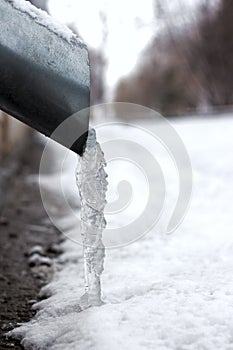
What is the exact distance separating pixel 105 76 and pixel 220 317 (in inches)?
1191

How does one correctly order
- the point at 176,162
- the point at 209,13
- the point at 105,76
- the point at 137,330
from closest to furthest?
the point at 137,330 → the point at 176,162 → the point at 209,13 → the point at 105,76

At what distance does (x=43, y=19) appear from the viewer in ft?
6.50

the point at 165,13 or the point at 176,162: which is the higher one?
the point at 165,13

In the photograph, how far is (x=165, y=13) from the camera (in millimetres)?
20125

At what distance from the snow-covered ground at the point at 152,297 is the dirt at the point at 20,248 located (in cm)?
9

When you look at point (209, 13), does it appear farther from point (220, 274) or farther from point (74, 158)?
point (220, 274)

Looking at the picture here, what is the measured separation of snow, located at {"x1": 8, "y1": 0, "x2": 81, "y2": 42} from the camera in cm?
193

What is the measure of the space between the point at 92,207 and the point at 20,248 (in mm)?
1657

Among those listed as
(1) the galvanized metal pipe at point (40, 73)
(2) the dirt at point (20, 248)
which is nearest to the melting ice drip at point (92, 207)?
(1) the galvanized metal pipe at point (40, 73)

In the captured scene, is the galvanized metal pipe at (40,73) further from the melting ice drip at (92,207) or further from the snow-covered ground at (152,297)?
the snow-covered ground at (152,297)

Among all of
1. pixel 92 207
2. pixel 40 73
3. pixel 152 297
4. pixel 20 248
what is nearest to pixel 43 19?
pixel 40 73

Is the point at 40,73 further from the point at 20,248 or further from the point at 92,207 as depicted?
the point at 20,248

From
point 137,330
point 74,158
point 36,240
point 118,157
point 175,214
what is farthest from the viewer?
point 74,158

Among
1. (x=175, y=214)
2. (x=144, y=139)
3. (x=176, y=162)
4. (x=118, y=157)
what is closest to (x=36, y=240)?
(x=175, y=214)
